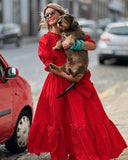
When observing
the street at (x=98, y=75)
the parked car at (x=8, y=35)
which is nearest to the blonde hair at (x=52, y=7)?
the street at (x=98, y=75)

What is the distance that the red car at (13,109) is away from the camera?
4.43 meters

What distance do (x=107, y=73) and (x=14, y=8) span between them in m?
27.9

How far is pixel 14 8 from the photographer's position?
3950 centimetres

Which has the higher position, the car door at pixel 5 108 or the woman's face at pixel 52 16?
the woman's face at pixel 52 16

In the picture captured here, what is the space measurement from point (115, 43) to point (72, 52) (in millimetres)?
11431

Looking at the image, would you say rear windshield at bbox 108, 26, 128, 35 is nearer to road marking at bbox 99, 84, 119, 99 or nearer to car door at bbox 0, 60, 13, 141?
road marking at bbox 99, 84, 119, 99

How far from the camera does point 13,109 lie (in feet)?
15.2

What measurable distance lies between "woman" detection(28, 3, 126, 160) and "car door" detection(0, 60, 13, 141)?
0.49 metres

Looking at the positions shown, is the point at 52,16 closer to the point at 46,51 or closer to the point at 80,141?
the point at 46,51

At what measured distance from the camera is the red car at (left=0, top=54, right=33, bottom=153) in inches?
174

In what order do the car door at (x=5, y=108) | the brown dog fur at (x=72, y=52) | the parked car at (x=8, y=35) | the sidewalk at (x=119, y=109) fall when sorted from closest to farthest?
the brown dog fur at (x=72, y=52) → the car door at (x=5, y=108) → the sidewalk at (x=119, y=109) → the parked car at (x=8, y=35)

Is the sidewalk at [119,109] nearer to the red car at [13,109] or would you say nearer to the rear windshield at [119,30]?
the red car at [13,109]

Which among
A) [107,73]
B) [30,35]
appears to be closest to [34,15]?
[30,35]

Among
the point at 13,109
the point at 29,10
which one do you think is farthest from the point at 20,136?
the point at 29,10
